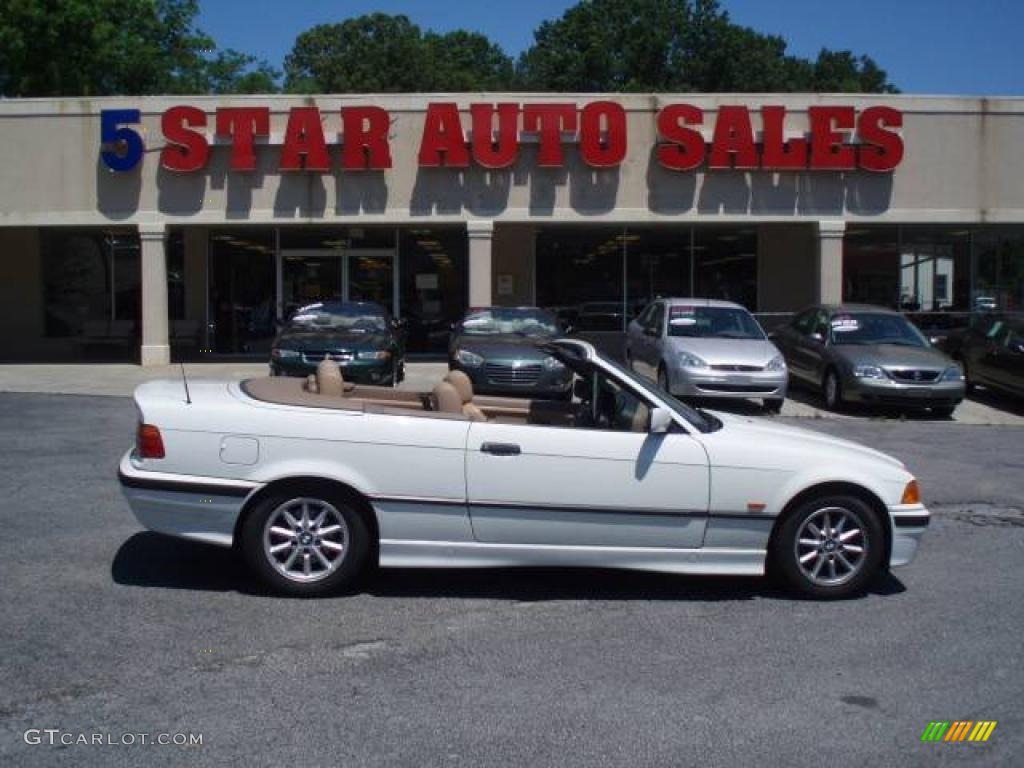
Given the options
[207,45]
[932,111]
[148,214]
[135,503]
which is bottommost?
[135,503]

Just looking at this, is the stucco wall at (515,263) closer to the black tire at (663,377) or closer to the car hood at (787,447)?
the black tire at (663,377)

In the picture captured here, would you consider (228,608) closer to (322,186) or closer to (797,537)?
(797,537)

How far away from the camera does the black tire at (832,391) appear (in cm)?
1612

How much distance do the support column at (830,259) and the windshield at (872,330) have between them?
4722 mm

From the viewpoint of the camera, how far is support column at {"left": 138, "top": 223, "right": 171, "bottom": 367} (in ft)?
70.2

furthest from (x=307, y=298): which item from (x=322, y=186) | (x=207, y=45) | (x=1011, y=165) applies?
(x=207, y=45)

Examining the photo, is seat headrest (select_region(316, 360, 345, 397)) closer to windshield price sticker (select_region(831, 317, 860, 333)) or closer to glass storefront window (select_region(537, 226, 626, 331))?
windshield price sticker (select_region(831, 317, 860, 333))

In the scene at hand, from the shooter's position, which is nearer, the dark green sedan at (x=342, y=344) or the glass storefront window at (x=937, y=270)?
the dark green sedan at (x=342, y=344)

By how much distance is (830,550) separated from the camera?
21.4 feet

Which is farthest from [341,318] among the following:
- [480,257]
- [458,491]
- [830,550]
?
[830,550]

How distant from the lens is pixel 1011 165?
71.6 ft

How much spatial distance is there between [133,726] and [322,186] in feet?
58.2

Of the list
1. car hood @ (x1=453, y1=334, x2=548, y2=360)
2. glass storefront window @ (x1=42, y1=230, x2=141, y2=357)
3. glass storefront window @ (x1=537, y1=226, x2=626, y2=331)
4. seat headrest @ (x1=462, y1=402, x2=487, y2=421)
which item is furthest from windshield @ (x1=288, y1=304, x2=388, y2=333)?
seat headrest @ (x1=462, y1=402, x2=487, y2=421)

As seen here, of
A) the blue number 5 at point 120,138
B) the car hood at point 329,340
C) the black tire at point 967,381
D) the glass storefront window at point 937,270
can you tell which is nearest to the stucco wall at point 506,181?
the blue number 5 at point 120,138
